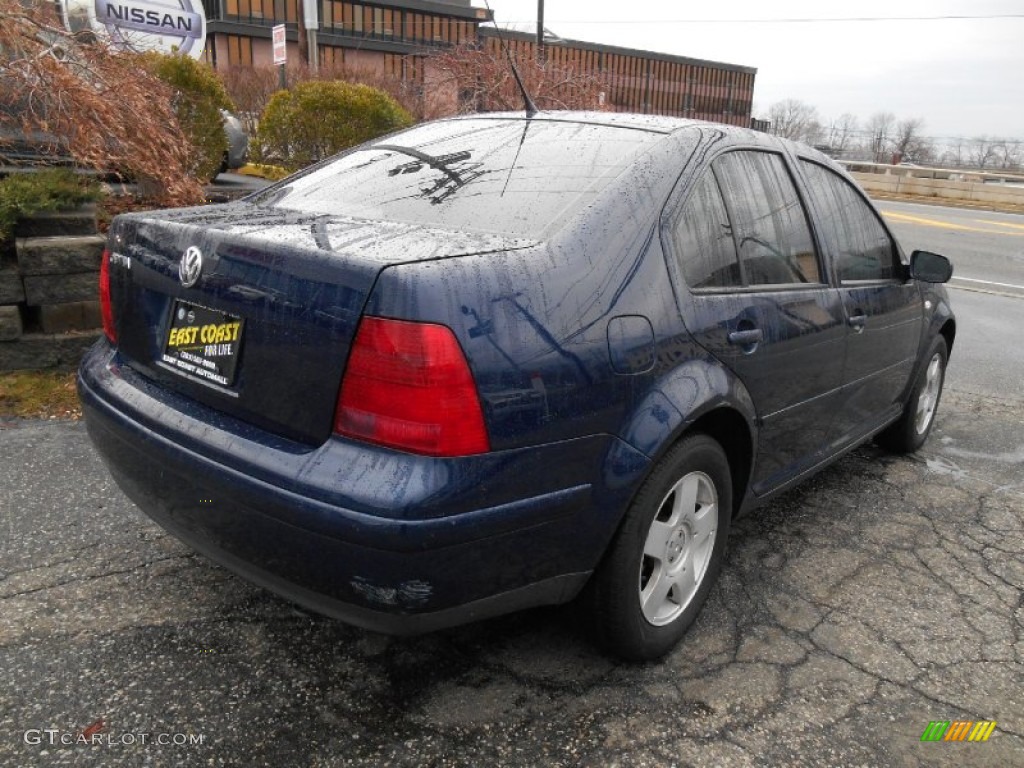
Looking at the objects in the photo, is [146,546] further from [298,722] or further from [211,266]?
[211,266]

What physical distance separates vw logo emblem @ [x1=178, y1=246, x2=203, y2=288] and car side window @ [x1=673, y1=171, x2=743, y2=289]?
1339 mm

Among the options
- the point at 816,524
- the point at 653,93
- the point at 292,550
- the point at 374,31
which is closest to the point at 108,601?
the point at 292,550

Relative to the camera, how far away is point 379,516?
6.17 feet

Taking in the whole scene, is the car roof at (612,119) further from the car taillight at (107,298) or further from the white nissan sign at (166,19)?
the white nissan sign at (166,19)

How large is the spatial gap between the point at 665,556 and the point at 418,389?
1072 mm

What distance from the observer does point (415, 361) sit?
1901 mm

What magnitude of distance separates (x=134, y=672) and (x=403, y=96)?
60.1 feet

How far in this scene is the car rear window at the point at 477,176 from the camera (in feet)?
8.07

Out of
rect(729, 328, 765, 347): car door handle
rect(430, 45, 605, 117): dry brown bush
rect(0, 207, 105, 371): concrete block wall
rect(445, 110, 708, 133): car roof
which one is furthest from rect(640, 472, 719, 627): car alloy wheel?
rect(430, 45, 605, 117): dry brown bush

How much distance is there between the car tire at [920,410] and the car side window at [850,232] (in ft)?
2.58

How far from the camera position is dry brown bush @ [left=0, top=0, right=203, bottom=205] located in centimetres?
553

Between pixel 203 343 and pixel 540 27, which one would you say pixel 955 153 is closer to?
pixel 540 27

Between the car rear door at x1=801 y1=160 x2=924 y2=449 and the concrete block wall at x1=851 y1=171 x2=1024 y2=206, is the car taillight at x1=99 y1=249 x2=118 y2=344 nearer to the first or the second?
the car rear door at x1=801 y1=160 x2=924 y2=449

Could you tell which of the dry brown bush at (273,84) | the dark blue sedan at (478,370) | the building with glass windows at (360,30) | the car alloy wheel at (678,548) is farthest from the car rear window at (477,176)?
the building with glass windows at (360,30)
